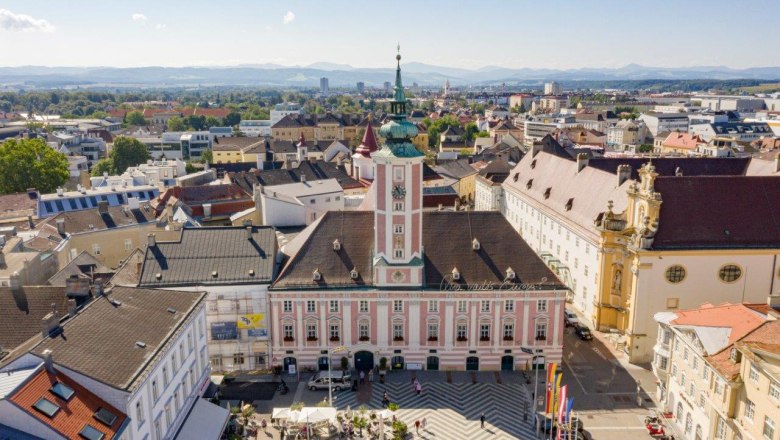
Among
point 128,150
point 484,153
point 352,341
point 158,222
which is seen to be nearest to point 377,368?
point 352,341

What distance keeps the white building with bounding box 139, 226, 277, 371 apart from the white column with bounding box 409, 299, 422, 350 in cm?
1307

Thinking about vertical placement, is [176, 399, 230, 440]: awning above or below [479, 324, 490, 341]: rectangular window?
below

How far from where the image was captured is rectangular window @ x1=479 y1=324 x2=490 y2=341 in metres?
55.6

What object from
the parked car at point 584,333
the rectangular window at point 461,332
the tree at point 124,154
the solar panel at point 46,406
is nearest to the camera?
the solar panel at point 46,406

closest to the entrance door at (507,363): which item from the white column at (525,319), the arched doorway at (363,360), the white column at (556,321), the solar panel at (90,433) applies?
the white column at (525,319)

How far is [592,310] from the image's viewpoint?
6706cm

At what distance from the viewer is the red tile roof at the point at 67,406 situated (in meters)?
30.4

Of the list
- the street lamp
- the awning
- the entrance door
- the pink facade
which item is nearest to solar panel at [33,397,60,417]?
the awning

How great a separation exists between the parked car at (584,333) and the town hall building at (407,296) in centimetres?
818

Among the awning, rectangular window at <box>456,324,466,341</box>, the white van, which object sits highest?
rectangular window at <box>456,324,466,341</box>

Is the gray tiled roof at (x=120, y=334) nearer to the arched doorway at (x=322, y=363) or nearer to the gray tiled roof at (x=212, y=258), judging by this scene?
the gray tiled roof at (x=212, y=258)

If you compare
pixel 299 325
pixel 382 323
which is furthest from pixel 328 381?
pixel 382 323

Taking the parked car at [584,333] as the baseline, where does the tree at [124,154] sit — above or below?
above

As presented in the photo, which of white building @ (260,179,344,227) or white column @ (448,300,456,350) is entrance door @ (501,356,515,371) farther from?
white building @ (260,179,344,227)
